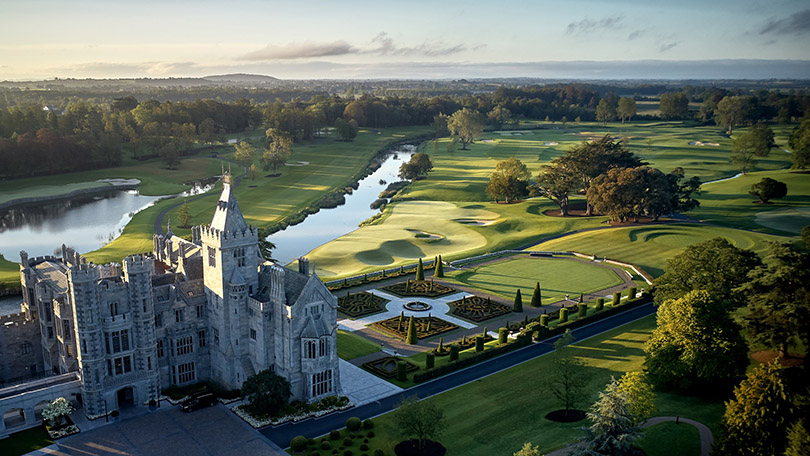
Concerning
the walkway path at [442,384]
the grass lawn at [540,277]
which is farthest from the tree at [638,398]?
the grass lawn at [540,277]

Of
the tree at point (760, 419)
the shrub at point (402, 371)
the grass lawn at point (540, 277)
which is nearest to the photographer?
the tree at point (760, 419)

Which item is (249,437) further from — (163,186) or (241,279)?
(163,186)

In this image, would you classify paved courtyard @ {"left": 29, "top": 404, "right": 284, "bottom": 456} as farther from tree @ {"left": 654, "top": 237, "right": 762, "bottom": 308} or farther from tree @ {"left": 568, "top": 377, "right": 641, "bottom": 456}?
tree @ {"left": 654, "top": 237, "right": 762, "bottom": 308}

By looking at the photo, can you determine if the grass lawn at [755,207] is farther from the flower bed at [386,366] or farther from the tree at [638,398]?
the flower bed at [386,366]

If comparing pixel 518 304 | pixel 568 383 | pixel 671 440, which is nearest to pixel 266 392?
pixel 568 383

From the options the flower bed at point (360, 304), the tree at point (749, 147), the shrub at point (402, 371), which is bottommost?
the flower bed at point (360, 304)

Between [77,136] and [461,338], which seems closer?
[461,338]

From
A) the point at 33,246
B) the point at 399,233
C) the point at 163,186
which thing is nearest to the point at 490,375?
the point at 399,233
